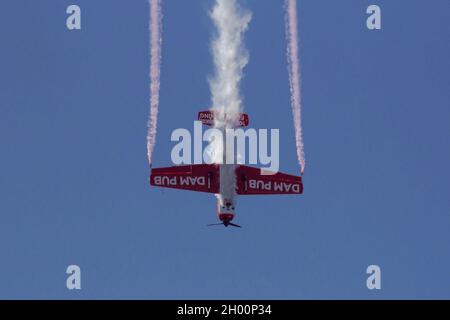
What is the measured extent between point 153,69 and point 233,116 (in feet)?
20.4

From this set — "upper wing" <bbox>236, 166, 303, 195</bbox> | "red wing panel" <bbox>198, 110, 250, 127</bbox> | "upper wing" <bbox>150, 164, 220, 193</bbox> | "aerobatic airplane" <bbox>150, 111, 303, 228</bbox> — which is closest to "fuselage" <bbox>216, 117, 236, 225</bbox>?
"aerobatic airplane" <bbox>150, 111, 303, 228</bbox>

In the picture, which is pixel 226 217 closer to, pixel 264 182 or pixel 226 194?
pixel 226 194

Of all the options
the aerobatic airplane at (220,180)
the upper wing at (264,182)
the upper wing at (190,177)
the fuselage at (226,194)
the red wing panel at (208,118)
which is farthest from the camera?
the upper wing at (264,182)

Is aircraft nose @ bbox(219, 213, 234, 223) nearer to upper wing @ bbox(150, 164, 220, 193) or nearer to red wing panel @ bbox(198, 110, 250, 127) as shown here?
upper wing @ bbox(150, 164, 220, 193)

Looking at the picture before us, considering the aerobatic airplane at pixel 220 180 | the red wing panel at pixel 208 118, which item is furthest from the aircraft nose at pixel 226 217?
the red wing panel at pixel 208 118

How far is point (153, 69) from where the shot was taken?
6556cm

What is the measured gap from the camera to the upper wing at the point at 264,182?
71938 millimetres

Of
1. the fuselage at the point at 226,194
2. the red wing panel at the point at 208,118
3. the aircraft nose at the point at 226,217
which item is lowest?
the aircraft nose at the point at 226,217

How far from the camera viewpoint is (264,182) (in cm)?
7250

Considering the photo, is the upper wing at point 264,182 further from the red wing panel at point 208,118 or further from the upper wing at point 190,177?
the red wing panel at point 208,118

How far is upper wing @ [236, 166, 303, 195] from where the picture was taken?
71938 mm

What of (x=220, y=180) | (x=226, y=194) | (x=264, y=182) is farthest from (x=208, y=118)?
(x=264, y=182)
